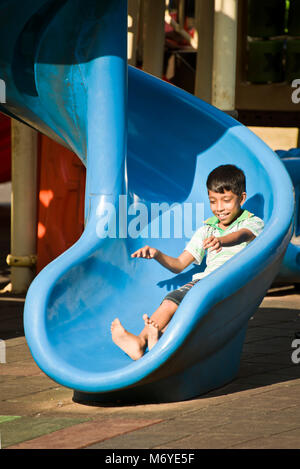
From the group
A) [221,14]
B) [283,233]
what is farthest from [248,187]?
[221,14]

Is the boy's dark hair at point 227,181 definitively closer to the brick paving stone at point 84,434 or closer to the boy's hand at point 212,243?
the boy's hand at point 212,243

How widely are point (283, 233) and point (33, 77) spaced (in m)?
1.87

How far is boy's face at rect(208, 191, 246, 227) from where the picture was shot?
16.4ft

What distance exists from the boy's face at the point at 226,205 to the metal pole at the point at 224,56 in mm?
2479

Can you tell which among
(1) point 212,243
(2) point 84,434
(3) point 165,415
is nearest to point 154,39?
(1) point 212,243

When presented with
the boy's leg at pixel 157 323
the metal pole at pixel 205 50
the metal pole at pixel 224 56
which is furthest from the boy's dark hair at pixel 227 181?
the metal pole at pixel 205 50

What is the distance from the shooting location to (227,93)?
7.38 meters

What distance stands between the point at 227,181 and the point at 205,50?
4.86m

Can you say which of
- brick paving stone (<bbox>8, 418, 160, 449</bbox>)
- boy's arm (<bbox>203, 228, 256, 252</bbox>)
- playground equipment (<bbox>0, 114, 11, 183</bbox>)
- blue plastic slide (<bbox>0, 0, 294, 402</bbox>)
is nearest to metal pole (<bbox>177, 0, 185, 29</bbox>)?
playground equipment (<bbox>0, 114, 11, 183</bbox>)

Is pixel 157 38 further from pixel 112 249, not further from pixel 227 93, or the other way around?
pixel 112 249

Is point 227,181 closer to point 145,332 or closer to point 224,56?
point 145,332

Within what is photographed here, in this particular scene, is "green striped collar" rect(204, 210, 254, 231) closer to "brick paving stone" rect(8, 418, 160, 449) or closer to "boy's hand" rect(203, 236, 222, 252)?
"boy's hand" rect(203, 236, 222, 252)

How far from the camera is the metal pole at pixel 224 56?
7.38 metres

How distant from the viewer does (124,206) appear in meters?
5.00
